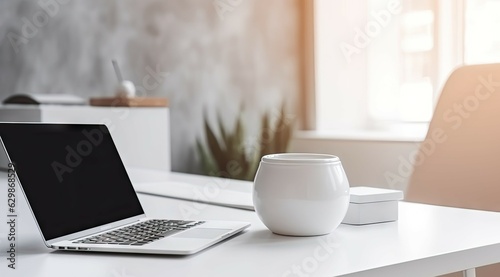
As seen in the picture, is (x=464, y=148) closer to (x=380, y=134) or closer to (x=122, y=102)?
(x=122, y=102)

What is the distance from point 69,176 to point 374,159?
8.94ft

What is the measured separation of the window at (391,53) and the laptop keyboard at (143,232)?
2.64 metres

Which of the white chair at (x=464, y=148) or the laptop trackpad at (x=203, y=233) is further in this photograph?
the white chair at (x=464, y=148)

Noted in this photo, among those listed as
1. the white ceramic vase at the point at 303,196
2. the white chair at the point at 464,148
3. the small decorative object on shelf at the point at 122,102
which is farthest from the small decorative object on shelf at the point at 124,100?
the white ceramic vase at the point at 303,196

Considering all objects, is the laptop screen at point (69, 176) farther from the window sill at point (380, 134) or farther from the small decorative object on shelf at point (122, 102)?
the window sill at point (380, 134)

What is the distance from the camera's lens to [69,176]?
0.84 meters

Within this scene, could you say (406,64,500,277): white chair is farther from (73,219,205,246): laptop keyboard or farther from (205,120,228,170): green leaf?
(205,120,228,170): green leaf

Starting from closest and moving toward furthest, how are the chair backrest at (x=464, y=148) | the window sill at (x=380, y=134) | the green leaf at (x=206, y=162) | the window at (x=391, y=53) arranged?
the chair backrest at (x=464, y=148)
the window at (x=391, y=53)
the window sill at (x=380, y=134)
the green leaf at (x=206, y=162)

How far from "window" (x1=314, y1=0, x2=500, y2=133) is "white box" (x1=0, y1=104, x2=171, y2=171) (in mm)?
1314

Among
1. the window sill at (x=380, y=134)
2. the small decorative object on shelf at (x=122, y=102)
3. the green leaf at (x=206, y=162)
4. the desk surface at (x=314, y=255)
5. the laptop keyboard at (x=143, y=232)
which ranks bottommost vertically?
the green leaf at (x=206, y=162)

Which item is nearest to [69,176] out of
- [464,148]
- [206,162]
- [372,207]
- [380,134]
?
[372,207]

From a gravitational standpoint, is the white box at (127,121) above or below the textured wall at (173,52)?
below

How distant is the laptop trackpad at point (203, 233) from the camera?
787mm

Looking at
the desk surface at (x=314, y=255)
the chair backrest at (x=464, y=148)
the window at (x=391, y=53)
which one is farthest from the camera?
the window at (x=391, y=53)
